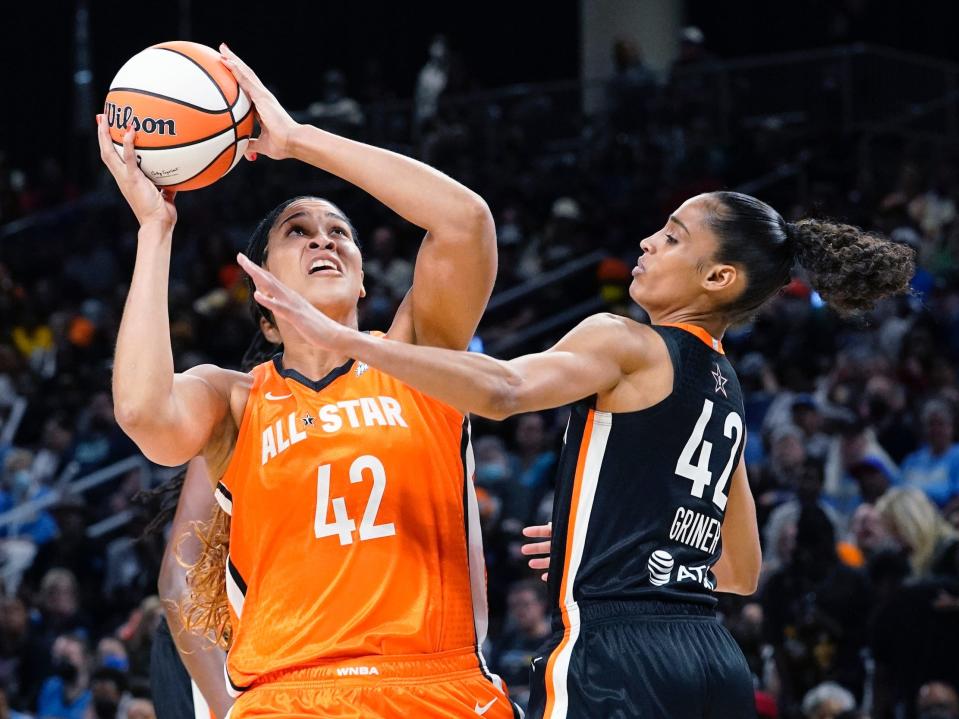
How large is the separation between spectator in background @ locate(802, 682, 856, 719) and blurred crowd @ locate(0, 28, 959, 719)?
2cm

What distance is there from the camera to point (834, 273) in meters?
3.48

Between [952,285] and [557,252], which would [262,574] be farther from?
[557,252]

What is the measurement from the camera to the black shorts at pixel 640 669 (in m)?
3.16

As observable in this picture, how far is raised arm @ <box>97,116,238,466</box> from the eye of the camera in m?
3.28

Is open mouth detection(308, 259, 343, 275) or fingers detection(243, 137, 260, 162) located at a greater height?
fingers detection(243, 137, 260, 162)

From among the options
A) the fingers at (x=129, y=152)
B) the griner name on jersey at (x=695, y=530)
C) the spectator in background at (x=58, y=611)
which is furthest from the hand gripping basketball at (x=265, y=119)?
the spectator in background at (x=58, y=611)

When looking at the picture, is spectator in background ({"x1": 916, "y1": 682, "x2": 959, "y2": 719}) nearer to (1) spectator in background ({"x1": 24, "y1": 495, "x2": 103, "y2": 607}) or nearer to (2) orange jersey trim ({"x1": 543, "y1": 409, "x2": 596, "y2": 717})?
(2) orange jersey trim ({"x1": 543, "y1": 409, "x2": 596, "y2": 717})

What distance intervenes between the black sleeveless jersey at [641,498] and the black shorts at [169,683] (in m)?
1.55

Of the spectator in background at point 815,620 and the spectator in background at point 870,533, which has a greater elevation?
the spectator in background at point 870,533

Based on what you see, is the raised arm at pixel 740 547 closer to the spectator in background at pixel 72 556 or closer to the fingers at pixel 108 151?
the fingers at pixel 108 151

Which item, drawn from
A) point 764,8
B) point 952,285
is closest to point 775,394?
point 952,285

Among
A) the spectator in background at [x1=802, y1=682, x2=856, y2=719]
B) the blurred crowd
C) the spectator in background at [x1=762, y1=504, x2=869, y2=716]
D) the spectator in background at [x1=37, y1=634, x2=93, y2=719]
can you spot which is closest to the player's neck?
the blurred crowd

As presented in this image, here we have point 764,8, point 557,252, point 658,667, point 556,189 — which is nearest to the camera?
point 658,667

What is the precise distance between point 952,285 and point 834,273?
746 cm
